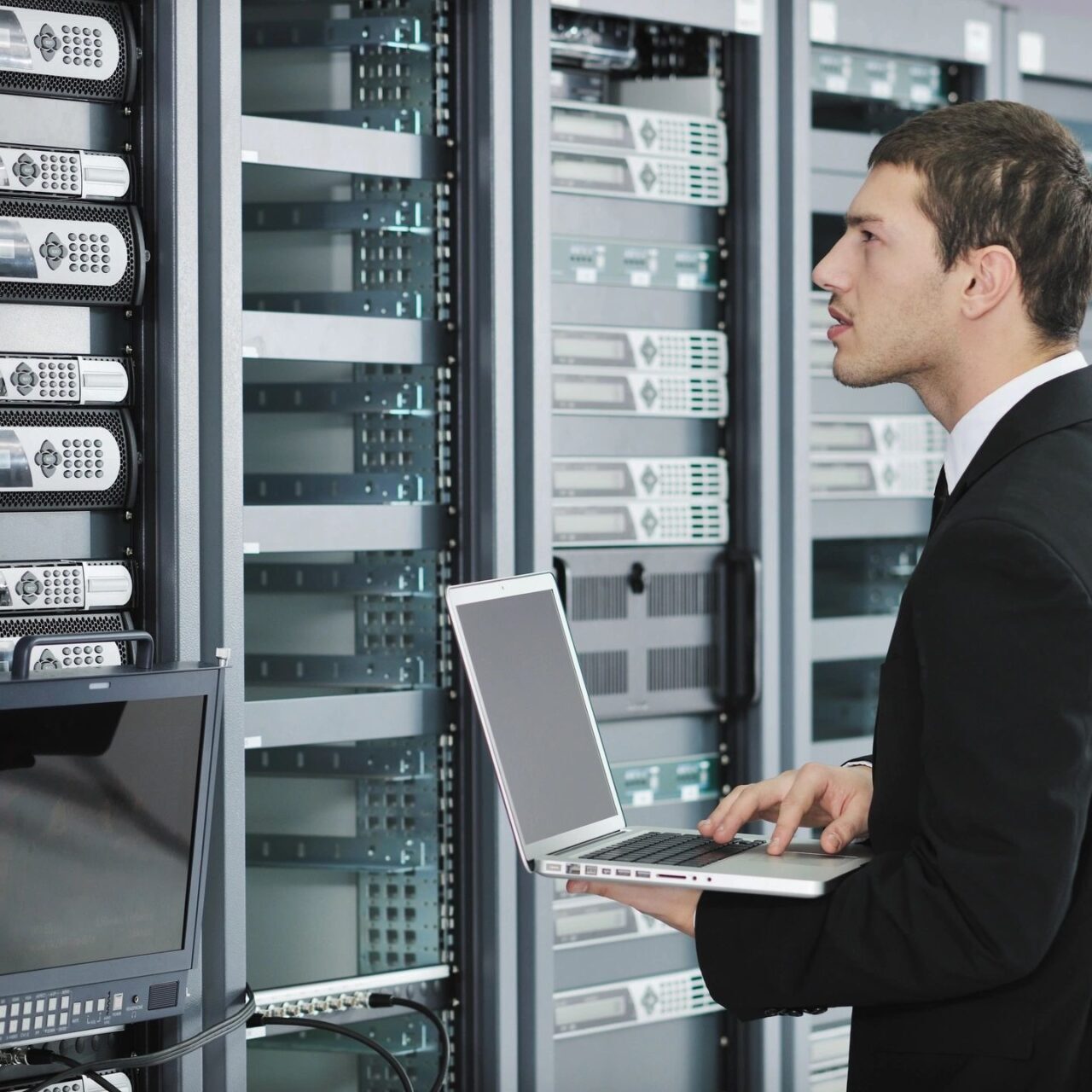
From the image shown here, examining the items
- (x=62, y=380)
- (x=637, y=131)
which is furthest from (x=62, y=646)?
(x=637, y=131)

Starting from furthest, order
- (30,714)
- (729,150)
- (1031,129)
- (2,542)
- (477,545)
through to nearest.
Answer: (729,150) → (477,545) → (2,542) → (30,714) → (1031,129)

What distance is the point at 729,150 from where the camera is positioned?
265cm

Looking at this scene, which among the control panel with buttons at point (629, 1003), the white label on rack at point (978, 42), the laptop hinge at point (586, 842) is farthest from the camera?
the white label on rack at point (978, 42)

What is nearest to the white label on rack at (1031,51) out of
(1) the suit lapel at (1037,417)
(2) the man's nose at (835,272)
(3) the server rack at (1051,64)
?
(3) the server rack at (1051,64)

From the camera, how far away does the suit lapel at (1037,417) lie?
48.6 inches

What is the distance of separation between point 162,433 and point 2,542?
0.78 feet

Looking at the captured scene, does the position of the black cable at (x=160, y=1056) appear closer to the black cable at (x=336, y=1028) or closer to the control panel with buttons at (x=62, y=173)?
the black cable at (x=336, y=1028)

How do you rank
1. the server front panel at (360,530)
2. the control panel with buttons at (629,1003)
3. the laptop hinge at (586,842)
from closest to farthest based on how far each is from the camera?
the laptop hinge at (586,842), the server front panel at (360,530), the control panel with buttons at (629,1003)

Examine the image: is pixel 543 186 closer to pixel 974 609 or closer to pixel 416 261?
pixel 416 261

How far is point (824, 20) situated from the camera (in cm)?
A: 267

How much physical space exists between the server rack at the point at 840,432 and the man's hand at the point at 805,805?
119 cm

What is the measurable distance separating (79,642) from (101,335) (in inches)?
15.9

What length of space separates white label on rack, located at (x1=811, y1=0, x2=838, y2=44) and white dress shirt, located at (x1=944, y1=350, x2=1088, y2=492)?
1526 millimetres

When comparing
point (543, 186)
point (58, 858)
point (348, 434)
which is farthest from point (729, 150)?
point (58, 858)
